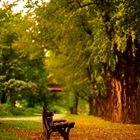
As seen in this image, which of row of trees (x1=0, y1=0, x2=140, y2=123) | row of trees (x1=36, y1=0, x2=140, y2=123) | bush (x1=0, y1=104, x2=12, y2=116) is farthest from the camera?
bush (x1=0, y1=104, x2=12, y2=116)

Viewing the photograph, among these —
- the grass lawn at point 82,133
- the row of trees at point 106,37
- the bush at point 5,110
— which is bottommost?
the grass lawn at point 82,133

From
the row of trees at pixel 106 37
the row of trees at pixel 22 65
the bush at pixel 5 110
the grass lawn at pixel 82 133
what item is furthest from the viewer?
the bush at pixel 5 110

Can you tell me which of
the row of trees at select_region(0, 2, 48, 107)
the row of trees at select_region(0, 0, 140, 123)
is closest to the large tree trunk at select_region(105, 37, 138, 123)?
the row of trees at select_region(0, 0, 140, 123)

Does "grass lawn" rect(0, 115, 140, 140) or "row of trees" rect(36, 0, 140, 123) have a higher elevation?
"row of trees" rect(36, 0, 140, 123)

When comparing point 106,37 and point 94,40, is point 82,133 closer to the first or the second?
point 106,37

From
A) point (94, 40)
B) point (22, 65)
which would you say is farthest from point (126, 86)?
point (22, 65)

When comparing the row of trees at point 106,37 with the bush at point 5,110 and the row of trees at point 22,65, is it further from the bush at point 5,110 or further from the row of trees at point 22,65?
the bush at point 5,110

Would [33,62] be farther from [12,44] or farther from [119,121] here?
[119,121]

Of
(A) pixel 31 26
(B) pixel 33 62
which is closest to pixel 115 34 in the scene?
(A) pixel 31 26

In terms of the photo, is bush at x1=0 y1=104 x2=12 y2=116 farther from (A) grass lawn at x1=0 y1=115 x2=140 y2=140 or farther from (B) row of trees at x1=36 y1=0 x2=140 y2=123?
(A) grass lawn at x1=0 y1=115 x2=140 y2=140

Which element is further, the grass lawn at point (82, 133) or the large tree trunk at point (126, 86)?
the large tree trunk at point (126, 86)

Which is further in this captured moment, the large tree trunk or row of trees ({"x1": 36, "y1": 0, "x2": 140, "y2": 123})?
the large tree trunk

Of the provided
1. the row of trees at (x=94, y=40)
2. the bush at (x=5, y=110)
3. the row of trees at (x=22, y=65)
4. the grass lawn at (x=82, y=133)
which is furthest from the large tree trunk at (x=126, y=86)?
the bush at (x=5, y=110)

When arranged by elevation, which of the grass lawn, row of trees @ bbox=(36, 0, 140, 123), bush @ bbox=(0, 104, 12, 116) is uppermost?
row of trees @ bbox=(36, 0, 140, 123)
